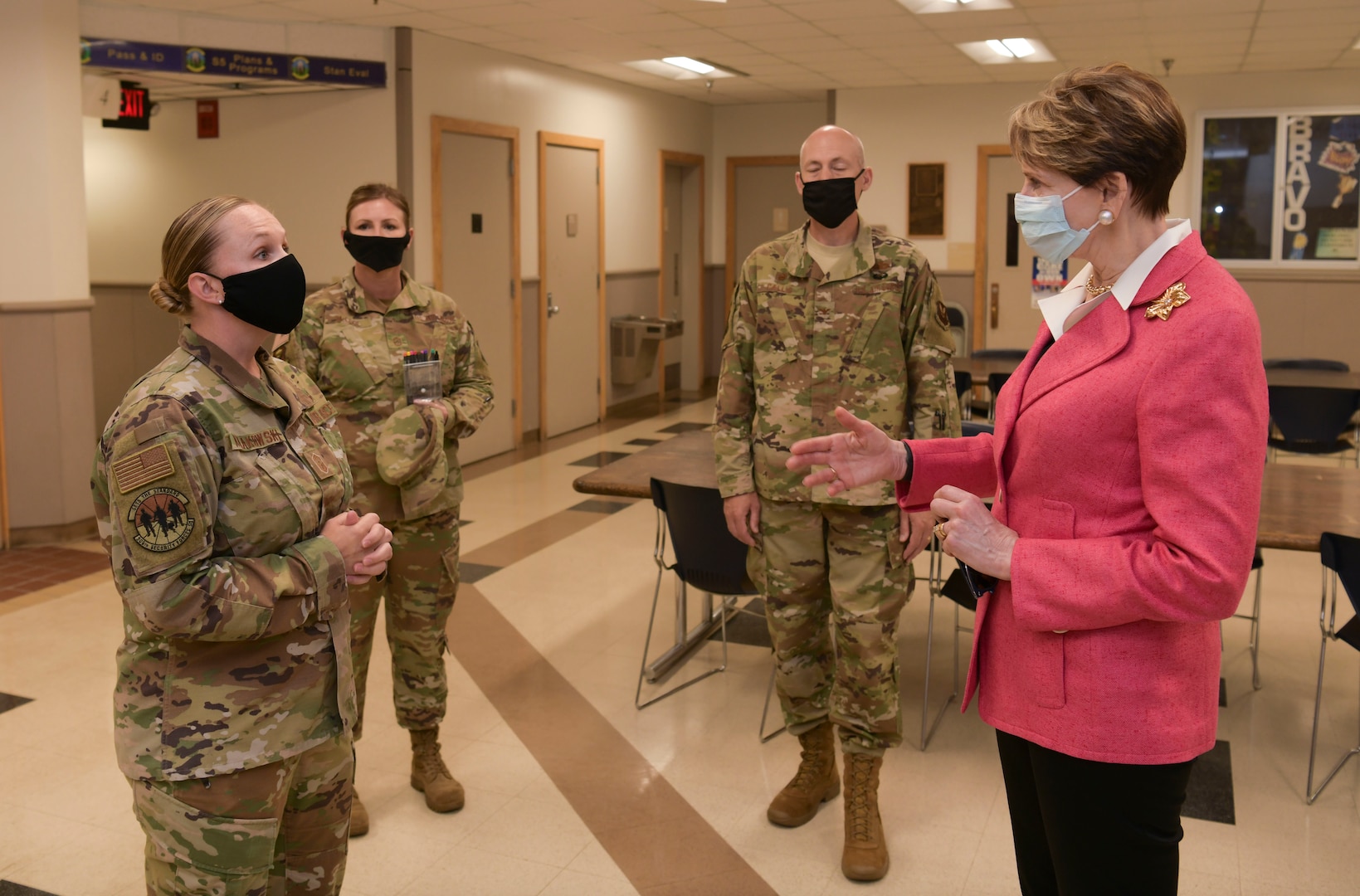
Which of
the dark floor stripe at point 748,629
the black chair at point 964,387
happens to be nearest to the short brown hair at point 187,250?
the dark floor stripe at point 748,629

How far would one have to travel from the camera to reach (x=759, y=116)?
11.6m

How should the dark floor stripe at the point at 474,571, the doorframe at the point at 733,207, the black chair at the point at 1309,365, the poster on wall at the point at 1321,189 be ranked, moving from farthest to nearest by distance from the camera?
the doorframe at the point at 733,207
the poster on wall at the point at 1321,189
the black chair at the point at 1309,365
the dark floor stripe at the point at 474,571

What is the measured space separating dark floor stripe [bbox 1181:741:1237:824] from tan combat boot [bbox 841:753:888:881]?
0.84 m

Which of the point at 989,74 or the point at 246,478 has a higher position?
the point at 989,74

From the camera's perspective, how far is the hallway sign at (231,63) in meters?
6.29

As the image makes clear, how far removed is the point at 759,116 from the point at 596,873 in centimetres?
989

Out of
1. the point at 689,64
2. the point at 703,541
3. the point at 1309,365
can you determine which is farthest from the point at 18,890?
the point at 689,64

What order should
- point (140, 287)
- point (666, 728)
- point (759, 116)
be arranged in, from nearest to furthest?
point (666, 728)
point (140, 287)
point (759, 116)

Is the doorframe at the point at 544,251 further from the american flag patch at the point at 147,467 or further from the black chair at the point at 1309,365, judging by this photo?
the american flag patch at the point at 147,467

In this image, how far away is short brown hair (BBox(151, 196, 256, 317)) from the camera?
1820 mm

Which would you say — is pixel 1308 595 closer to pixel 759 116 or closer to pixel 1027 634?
pixel 1027 634

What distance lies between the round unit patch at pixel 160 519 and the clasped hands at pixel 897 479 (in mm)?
948

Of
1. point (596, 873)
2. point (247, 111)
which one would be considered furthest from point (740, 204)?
point (596, 873)

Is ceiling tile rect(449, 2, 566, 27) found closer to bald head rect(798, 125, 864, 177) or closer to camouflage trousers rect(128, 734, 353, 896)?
bald head rect(798, 125, 864, 177)
